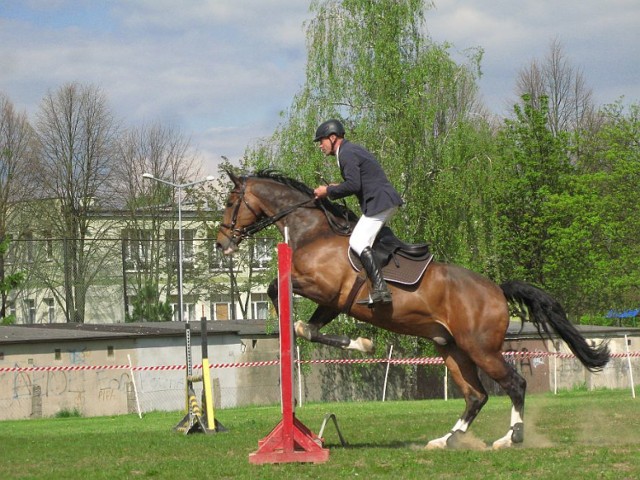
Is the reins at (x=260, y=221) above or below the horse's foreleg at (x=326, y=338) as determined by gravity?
above

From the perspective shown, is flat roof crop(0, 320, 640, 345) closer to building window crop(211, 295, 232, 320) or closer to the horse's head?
building window crop(211, 295, 232, 320)

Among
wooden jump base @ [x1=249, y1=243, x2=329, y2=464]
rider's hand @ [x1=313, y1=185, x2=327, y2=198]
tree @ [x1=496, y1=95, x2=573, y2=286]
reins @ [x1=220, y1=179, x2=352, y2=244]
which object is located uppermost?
tree @ [x1=496, y1=95, x2=573, y2=286]

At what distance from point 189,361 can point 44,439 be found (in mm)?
2527

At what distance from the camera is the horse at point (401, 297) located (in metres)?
10.5

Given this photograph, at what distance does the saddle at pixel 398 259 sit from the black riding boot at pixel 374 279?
0.10m

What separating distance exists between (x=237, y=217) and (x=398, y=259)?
77.6 inches

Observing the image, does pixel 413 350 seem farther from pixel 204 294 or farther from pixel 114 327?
pixel 204 294

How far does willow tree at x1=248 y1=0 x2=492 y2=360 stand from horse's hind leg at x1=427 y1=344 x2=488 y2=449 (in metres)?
22.4

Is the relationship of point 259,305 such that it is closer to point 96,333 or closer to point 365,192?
point 96,333

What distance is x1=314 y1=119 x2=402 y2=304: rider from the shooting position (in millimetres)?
10375

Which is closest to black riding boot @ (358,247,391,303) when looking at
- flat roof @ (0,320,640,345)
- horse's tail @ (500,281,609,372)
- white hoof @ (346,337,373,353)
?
white hoof @ (346,337,373,353)

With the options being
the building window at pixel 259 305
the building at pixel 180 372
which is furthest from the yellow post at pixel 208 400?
the building window at pixel 259 305

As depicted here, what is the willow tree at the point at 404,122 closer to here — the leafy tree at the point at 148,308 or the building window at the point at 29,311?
the leafy tree at the point at 148,308

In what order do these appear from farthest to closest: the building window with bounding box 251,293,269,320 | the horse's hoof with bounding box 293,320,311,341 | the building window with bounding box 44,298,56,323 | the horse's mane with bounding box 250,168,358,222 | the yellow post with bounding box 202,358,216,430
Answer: the building window with bounding box 251,293,269,320, the building window with bounding box 44,298,56,323, the yellow post with bounding box 202,358,216,430, the horse's mane with bounding box 250,168,358,222, the horse's hoof with bounding box 293,320,311,341
